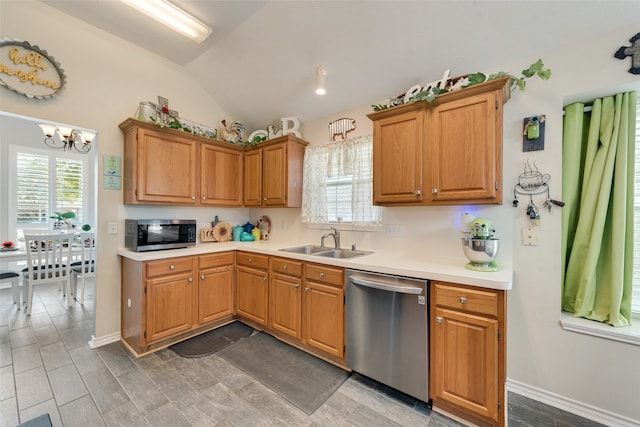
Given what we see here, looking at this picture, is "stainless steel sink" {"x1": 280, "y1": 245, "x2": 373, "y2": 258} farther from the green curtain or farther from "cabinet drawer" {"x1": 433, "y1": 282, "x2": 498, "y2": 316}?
→ the green curtain

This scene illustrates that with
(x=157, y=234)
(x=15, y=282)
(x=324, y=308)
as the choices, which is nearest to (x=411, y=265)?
(x=324, y=308)

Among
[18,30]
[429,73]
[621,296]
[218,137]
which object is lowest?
[621,296]

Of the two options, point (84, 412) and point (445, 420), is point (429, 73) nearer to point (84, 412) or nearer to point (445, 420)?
point (445, 420)

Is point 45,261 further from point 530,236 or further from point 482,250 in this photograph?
point 530,236

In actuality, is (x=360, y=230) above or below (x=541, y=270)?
above

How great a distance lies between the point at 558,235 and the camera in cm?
175

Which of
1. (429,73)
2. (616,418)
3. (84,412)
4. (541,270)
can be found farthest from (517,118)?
(84,412)

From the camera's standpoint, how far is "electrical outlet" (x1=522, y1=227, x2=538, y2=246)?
5.97 ft

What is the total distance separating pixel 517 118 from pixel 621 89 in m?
0.53

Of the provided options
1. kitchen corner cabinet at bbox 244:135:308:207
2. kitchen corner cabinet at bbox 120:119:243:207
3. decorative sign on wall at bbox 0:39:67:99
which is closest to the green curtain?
kitchen corner cabinet at bbox 244:135:308:207

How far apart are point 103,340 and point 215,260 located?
49.3 inches

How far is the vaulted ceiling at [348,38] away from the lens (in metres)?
1.67

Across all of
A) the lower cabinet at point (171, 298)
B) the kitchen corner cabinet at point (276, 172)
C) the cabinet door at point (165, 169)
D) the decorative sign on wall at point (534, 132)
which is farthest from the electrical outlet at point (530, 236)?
the cabinet door at point (165, 169)

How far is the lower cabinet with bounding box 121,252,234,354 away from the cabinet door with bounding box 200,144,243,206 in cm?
75
